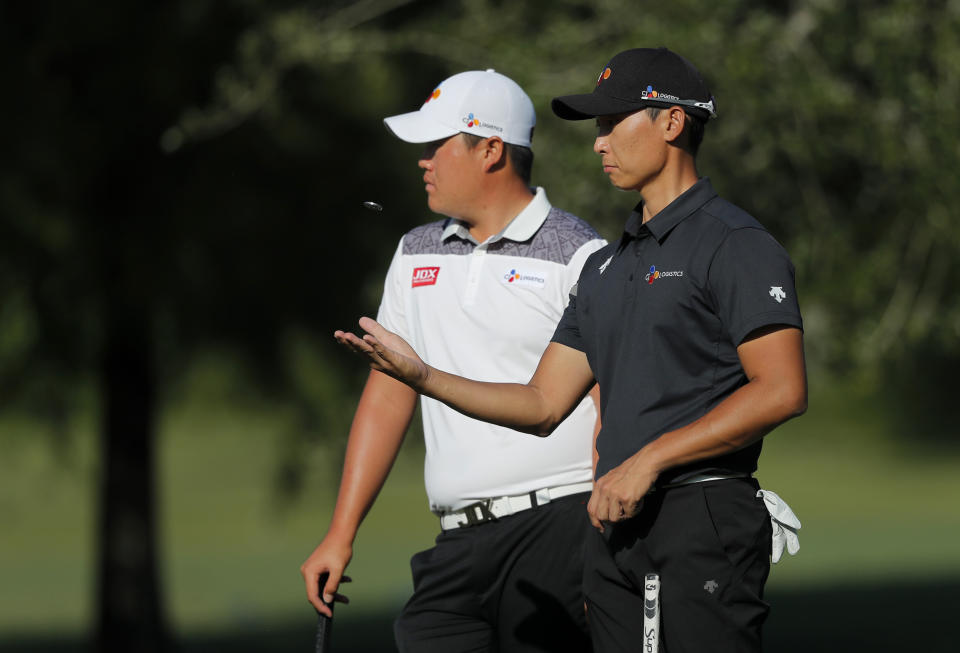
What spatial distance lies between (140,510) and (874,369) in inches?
229

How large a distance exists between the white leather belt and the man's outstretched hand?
804 mm

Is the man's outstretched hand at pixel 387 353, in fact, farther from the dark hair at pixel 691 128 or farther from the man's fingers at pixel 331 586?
the man's fingers at pixel 331 586

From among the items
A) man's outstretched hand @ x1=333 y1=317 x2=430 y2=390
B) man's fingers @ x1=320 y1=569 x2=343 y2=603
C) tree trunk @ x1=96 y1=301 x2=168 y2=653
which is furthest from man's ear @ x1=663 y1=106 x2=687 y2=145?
tree trunk @ x1=96 y1=301 x2=168 y2=653

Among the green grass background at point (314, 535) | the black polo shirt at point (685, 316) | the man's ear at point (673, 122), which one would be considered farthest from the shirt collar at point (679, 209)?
the green grass background at point (314, 535)

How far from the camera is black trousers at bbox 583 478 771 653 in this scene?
3189 mm

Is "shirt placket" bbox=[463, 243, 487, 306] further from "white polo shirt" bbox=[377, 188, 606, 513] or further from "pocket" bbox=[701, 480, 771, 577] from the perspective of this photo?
"pocket" bbox=[701, 480, 771, 577]

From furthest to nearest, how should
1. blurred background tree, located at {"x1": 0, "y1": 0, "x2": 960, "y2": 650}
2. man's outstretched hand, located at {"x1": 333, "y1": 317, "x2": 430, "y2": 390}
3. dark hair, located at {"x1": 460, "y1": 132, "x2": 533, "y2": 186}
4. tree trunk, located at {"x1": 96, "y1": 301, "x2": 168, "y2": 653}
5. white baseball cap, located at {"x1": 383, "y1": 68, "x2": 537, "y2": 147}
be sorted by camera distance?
tree trunk, located at {"x1": 96, "y1": 301, "x2": 168, "y2": 653}
blurred background tree, located at {"x1": 0, "y1": 0, "x2": 960, "y2": 650}
dark hair, located at {"x1": 460, "y1": 132, "x2": 533, "y2": 186}
white baseball cap, located at {"x1": 383, "y1": 68, "x2": 537, "y2": 147}
man's outstretched hand, located at {"x1": 333, "y1": 317, "x2": 430, "y2": 390}

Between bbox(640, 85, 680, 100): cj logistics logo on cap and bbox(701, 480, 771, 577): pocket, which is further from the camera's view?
bbox(640, 85, 680, 100): cj logistics logo on cap

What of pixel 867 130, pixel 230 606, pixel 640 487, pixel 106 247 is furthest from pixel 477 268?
pixel 230 606

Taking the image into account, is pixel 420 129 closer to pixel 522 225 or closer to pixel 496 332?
pixel 522 225

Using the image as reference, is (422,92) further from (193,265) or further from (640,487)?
(640,487)

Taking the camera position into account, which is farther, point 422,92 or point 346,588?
point 346,588

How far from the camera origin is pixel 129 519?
427 inches

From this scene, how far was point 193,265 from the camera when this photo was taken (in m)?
9.53
